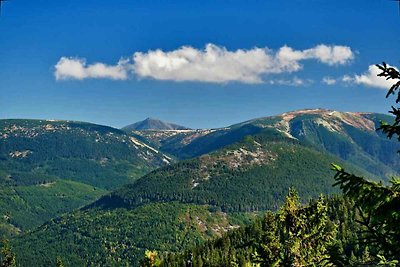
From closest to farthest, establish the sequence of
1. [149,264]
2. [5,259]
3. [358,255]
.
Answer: [149,264] < [5,259] < [358,255]

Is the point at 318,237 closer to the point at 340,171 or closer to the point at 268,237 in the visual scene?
the point at 268,237

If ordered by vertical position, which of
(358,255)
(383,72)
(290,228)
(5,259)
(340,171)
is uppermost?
(383,72)

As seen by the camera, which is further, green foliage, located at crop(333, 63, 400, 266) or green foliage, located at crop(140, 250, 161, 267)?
green foliage, located at crop(140, 250, 161, 267)

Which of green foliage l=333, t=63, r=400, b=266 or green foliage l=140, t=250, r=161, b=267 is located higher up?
green foliage l=333, t=63, r=400, b=266

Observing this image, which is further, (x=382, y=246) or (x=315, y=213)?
(x=315, y=213)

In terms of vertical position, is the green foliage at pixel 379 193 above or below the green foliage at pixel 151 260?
above

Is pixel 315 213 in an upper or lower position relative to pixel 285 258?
upper

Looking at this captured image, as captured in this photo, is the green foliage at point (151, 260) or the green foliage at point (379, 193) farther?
the green foliage at point (151, 260)

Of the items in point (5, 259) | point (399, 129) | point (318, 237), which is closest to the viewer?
point (399, 129)

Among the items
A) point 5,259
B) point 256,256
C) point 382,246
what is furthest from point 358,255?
point 382,246

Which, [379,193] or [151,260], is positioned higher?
[379,193]

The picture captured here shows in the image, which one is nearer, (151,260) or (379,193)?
(379,193)

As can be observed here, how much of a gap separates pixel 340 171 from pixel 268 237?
18.2 m

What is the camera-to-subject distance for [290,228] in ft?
100
